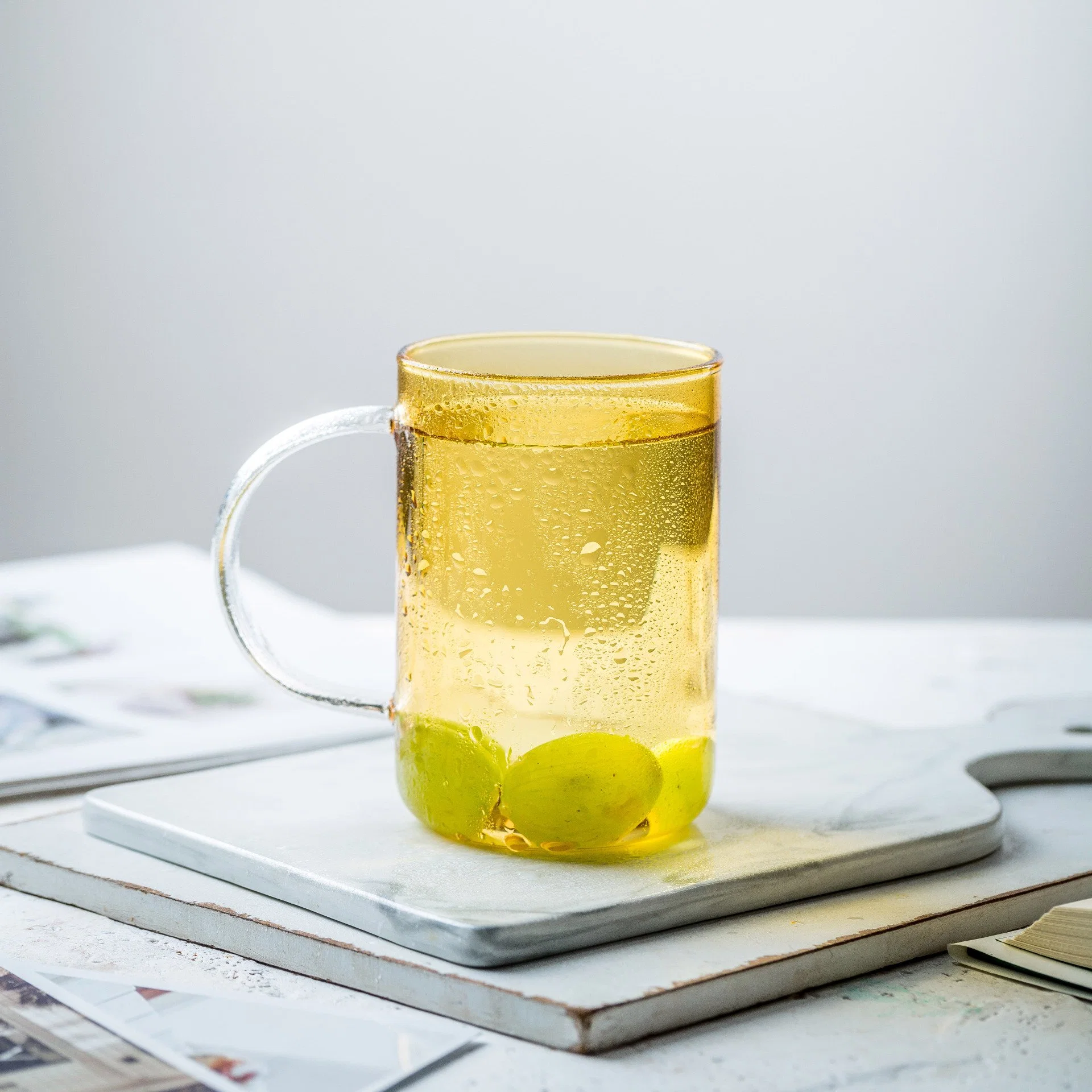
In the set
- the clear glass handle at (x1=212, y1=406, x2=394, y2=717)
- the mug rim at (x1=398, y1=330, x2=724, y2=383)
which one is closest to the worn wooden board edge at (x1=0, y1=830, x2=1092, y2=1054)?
the clear glass handle at (x1=212, y1=406, x2=394, y2=717)

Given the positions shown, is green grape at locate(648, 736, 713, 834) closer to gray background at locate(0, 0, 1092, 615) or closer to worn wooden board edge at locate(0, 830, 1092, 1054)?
worn wooden board edge at locate(0, 830, 1092, 1054)

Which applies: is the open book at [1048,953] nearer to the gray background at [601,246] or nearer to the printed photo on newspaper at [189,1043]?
the printed photo on newspaper at [189,1043]

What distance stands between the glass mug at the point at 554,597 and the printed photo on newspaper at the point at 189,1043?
4.7 inches

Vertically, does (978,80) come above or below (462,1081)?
above

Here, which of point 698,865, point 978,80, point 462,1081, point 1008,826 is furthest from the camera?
point 978,80

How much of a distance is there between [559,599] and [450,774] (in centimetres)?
9

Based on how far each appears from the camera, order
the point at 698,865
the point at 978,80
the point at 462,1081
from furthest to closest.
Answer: the point at 978,80 → the point at 698,865 → the point at 462,1081

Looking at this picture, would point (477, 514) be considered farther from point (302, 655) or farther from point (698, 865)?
point (302, 655)

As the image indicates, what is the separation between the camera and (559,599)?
0.59 m

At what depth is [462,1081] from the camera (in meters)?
0.48

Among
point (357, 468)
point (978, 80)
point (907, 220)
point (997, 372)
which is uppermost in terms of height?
point (978, 80)

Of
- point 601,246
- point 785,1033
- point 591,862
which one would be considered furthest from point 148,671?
point 601,246

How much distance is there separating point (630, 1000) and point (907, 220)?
2581 mm

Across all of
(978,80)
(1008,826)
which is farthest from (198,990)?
(978,80)
